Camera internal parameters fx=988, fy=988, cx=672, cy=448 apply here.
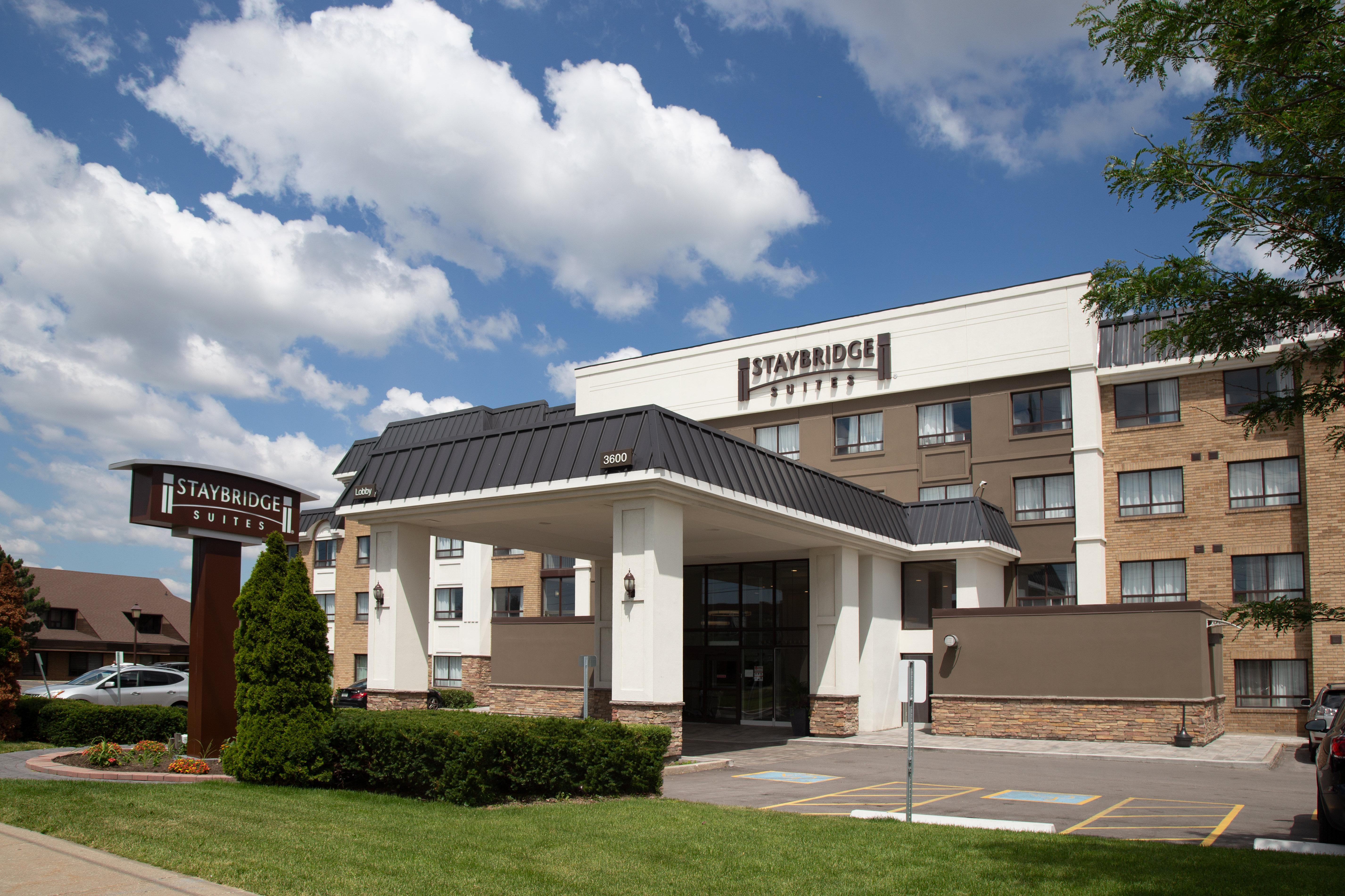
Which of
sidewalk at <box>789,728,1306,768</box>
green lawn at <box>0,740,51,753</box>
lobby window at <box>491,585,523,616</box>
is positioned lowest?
sidewalk at <box>789,728,1306,768</box>

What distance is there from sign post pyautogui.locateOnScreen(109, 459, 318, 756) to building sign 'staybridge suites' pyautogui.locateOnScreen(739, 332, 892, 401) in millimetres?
22638

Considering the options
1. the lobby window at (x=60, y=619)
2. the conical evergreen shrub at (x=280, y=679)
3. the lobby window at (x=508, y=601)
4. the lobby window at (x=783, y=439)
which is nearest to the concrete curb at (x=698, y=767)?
the conical evergreen shrub at (x=280, y=679)

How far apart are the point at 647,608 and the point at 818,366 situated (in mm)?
19736

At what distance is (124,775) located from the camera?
13.4 meters

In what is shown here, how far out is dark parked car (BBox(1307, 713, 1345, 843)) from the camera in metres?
9.16

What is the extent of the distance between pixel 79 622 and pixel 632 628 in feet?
149

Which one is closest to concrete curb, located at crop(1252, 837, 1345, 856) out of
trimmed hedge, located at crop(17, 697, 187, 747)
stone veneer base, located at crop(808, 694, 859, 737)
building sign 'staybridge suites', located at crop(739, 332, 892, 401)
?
stone veneer base, located at crop(808, 694, 859, 737)

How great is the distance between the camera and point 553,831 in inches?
394

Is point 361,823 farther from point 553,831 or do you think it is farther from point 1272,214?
point 1272,214

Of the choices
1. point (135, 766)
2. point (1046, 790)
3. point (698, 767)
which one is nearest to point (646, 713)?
point (698, 767)

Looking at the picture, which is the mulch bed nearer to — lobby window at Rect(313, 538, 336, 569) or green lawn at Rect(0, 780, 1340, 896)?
green lawn at Rect(0, 780, 1340, 896)

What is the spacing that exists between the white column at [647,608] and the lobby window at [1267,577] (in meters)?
18.4

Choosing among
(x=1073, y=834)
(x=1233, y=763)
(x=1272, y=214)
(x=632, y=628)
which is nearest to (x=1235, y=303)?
(x=1272, y=214)

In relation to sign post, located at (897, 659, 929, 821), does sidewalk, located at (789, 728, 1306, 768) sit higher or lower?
lower
